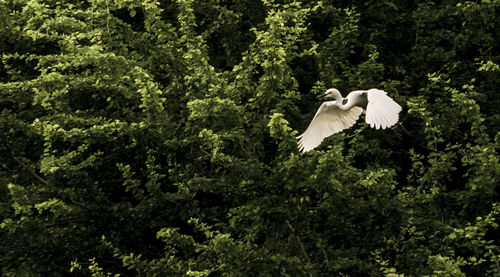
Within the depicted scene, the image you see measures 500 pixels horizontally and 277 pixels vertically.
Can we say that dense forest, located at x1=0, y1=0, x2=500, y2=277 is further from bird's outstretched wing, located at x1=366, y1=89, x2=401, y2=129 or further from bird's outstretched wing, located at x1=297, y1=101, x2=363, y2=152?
bird's outstretched wing, located at x1=366, y1=89, x2=401, y2=129

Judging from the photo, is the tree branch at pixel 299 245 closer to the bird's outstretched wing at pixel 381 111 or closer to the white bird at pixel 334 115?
the white bird at pixel 334 115

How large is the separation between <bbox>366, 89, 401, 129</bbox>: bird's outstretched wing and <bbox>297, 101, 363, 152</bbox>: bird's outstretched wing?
45 centimetres

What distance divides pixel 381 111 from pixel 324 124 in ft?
2.30

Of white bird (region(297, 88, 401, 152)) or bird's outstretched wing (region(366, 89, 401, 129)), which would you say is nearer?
bird's outstretched wing (region(366, 89, 401, 129))

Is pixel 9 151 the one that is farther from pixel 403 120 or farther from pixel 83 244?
pixel 403 120

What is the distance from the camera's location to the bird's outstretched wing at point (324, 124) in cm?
664

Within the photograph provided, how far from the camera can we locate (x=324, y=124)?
22.1ft

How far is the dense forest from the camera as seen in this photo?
21.5ft

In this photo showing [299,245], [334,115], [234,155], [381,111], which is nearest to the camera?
[381,111]

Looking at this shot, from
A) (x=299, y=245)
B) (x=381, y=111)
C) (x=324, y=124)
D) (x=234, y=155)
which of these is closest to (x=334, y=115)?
(x=324, y=124)

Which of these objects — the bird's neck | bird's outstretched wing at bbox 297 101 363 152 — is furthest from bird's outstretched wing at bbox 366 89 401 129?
bird's outstretched wing at bbox 297 101 363 152

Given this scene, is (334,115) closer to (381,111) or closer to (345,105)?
(345,105)

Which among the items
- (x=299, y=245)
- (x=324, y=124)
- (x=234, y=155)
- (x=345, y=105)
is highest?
(x=345, y=105)

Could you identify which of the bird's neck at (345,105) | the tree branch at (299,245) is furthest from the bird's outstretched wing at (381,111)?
the tree branch at (299,245)
